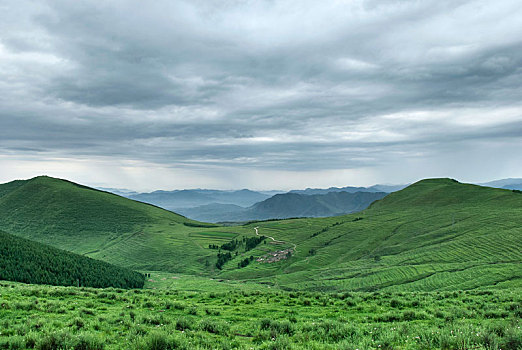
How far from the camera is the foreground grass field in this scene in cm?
1051

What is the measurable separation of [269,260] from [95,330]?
127088 millimetres

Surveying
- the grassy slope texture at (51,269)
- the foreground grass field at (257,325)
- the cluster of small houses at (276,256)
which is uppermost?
the foreground grass field at (257,325)

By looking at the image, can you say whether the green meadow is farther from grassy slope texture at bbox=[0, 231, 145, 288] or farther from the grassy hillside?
grassy slope texture at bbox=[0, 231, 145, 288]

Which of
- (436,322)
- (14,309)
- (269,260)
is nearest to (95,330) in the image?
(14,309)

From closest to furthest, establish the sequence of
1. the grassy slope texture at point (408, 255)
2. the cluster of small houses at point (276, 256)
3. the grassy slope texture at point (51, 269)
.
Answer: the grassy slope texture at point (408, 255) → the grassy slope texture at point (51, 269) → the cluster of small houses at point (276, 256)

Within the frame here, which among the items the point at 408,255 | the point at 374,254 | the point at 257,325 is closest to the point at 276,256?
the point at 374,254

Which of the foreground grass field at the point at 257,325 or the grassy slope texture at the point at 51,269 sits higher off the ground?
the foreground grass field at the point at 257,325

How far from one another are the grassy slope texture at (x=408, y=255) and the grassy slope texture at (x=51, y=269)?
157ft

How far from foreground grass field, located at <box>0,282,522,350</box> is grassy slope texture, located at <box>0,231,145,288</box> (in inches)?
2325

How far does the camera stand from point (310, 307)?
2306 centimetres

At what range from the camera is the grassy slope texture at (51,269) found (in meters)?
67.8

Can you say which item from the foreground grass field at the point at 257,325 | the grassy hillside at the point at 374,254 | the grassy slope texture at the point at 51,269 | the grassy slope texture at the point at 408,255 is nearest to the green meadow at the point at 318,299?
the foreground grass field at the point at 257,325

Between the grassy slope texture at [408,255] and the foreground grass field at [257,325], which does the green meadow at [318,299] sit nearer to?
the foreground grass field at [257,325]

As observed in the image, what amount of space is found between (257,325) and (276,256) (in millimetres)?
129548
